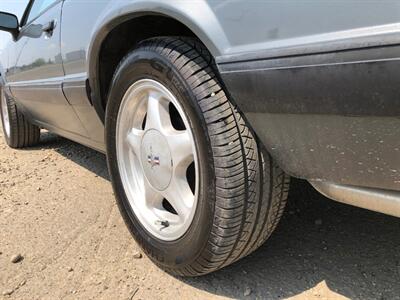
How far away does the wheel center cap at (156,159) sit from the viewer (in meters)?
1.83

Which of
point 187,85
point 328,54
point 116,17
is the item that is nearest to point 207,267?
point 187,85

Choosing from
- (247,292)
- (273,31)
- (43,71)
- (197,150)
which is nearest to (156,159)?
(197,150)

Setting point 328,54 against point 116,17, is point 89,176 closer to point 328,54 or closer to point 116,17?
point 116,17

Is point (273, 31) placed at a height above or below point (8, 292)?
above

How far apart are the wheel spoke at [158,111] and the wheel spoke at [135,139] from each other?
0.14 meters

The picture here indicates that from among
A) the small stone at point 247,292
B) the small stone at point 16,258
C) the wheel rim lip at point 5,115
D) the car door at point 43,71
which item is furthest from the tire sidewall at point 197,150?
the wheel rim lip at point 5,115

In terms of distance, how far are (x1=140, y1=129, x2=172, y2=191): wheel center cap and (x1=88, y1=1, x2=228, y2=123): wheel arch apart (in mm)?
422

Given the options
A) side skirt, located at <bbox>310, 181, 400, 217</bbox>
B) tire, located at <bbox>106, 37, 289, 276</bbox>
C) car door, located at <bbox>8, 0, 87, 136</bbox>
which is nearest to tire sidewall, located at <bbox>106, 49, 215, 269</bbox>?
tire, located at <bbox>106, 37, 289, 276</bbox>

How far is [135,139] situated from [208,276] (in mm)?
654

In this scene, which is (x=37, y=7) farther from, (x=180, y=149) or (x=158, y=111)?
(x=180, y=149)

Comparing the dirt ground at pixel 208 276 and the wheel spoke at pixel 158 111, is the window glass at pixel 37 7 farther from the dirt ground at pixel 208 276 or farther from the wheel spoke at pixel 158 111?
the wheel spoke at pixel 158 111

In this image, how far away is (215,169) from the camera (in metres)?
1.52

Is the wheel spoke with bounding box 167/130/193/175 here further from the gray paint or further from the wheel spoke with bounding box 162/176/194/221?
the gray paint

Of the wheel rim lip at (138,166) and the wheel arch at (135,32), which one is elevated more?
the wheel arch at (135,32)
